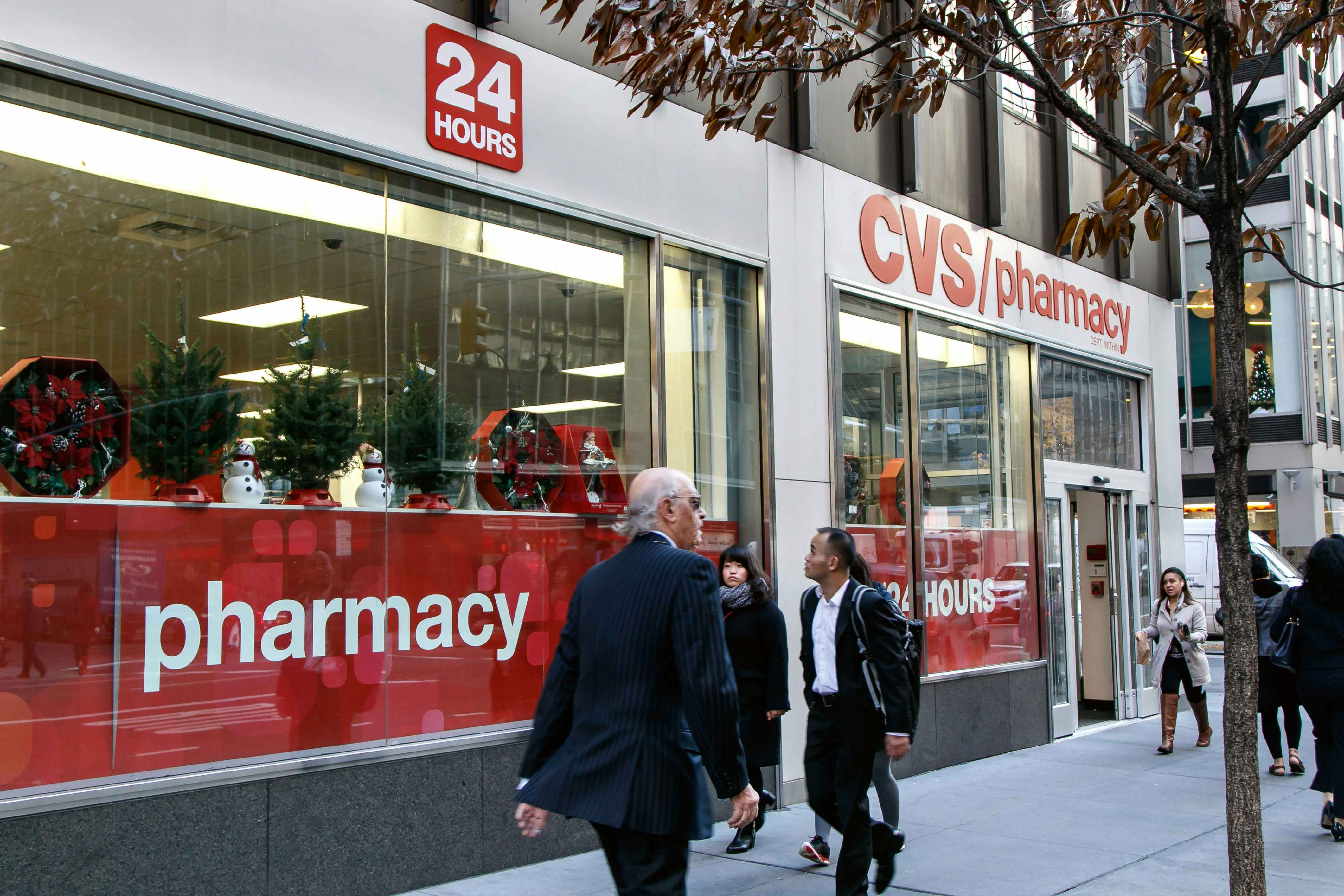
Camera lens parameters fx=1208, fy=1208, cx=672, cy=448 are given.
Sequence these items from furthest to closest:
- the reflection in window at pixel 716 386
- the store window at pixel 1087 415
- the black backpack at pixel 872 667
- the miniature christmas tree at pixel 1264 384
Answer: the miniature christmas tree at pixel 1264 384, the store window at pixel 1087 415, the reflection in window at pixel 716 386, the black backpack at pixel 872 667

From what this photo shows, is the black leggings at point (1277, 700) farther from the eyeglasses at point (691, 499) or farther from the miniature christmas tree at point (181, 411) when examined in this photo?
the miniature christmas tree at point (181, 411)

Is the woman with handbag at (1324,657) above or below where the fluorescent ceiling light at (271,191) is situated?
below

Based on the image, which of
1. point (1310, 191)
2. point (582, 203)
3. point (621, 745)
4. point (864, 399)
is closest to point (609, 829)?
point (621, 745)

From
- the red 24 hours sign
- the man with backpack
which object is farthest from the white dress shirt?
the red 24 hours sign

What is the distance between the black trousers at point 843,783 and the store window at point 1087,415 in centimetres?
720

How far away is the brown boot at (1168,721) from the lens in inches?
436

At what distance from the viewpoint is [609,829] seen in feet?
11.6

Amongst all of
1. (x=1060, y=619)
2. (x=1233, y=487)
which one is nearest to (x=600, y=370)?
(x=1233, y=487)

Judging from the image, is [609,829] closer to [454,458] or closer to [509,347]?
[454,458]

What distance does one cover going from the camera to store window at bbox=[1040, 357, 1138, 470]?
42.0 ft

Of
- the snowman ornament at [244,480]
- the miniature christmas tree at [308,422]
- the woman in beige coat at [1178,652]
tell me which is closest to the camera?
the snowman ornament at [244,480]

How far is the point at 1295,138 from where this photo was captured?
562 centimetres

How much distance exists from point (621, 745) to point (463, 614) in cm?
342

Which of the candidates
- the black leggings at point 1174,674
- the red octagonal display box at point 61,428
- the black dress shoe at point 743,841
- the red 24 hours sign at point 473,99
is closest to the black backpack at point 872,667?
the black dress shoe at point 743,841
